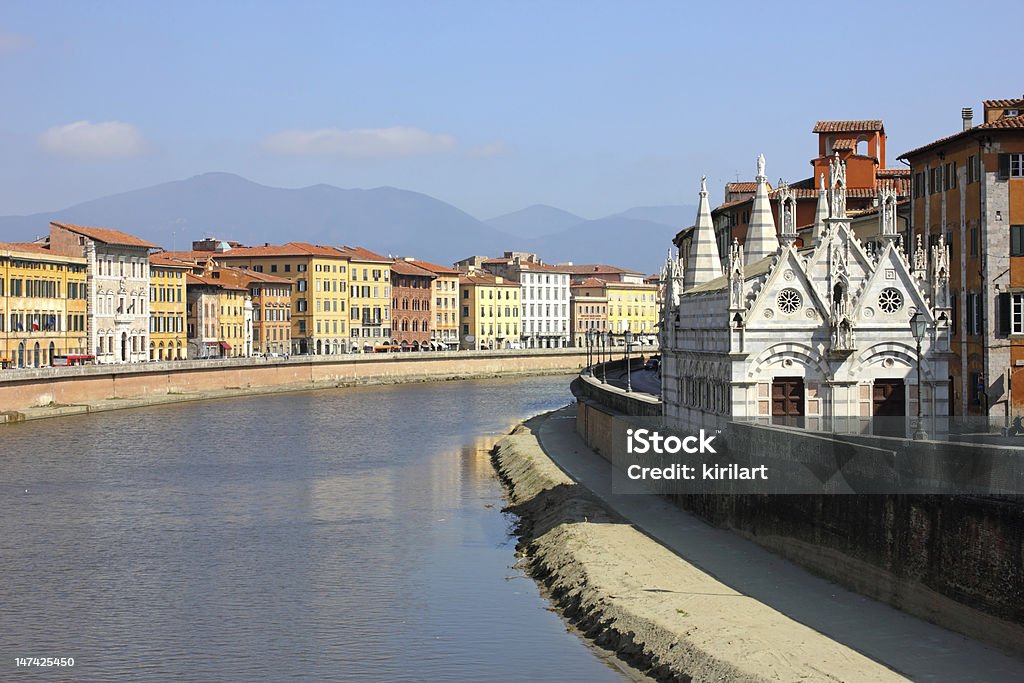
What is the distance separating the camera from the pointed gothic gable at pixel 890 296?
3844 cm

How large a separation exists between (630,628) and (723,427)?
34.6 feet

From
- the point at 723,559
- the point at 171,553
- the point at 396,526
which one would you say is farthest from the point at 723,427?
the point at 171,553

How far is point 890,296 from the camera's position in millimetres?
38625

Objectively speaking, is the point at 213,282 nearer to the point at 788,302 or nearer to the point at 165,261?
the point at 165,261

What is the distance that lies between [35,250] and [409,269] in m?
75.3

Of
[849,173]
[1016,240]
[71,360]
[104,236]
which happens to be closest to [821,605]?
[1016,240]

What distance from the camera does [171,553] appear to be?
136 ft

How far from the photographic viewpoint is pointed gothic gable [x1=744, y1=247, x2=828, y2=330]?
126 ft

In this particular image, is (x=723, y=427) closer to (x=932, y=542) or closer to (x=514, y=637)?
(x=514, y=637)

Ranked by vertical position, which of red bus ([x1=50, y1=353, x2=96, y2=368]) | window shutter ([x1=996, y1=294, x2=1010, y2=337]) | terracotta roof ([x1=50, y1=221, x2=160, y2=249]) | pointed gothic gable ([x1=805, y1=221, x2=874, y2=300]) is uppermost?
terracotta roof ([x1=50, y1=221, x2=160, y2=249])

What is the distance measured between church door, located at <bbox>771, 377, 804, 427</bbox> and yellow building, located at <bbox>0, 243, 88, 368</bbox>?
73093 millimetres

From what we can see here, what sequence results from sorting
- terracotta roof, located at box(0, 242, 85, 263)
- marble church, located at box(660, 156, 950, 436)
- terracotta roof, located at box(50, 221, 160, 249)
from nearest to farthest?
marble church, located at box(660, 156, 950, 436) < terracotta roof, located at box(0, 242, 85, 263) < terracotta roof, located at box(50, 221, 160, 249)

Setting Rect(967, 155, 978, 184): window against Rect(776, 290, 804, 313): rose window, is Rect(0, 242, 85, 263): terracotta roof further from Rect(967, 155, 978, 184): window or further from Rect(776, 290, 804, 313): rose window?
Rect(776, 290, 804, 313): rose window

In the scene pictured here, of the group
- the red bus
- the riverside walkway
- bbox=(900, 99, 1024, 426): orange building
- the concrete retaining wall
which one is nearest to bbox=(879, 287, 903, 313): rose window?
bbox=(900, 99, 1024, 426): orange building
